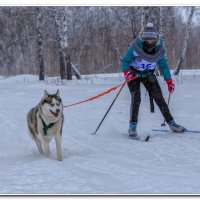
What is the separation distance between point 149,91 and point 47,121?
1.45 m

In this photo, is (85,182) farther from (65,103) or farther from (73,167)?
(65,103)

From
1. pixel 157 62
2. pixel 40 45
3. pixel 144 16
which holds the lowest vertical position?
pixel 157 62

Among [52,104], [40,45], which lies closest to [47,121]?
[52,104]

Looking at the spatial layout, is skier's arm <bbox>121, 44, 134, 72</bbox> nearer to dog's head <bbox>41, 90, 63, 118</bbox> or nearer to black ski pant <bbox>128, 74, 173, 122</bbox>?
black ski pant <bbox>128, 74, 173, 122</bbox>

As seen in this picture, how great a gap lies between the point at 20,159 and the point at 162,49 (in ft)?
5.81

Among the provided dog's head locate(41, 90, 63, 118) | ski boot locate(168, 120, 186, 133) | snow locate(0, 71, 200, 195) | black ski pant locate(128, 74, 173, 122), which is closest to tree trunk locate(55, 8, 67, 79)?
snow locate(0, 71, 200, 195)

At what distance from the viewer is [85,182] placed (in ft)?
10.4

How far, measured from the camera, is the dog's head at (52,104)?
3.80m

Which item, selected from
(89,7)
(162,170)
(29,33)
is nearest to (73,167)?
(162,170)

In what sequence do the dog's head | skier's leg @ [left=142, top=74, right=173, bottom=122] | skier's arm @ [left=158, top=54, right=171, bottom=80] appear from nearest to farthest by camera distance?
the dog's head
skier's arm @ [left=158, top=54, right=171, bottom=80]
skier's leg @ [left=142, top=74, right=173, bottom=122]

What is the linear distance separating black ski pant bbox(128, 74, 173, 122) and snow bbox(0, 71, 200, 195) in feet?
0.54

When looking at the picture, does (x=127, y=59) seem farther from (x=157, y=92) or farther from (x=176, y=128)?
(x=176, y=128)

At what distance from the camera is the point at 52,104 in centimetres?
381

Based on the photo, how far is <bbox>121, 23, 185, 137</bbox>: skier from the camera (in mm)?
4512
